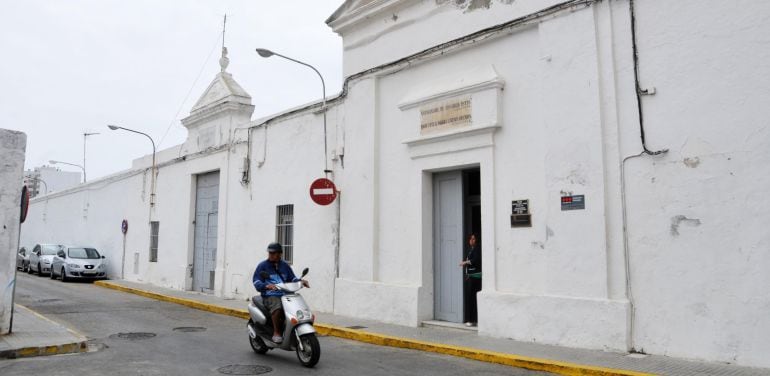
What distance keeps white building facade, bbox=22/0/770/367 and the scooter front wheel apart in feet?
10.7

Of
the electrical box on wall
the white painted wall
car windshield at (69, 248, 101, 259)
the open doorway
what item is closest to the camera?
the white painted wall

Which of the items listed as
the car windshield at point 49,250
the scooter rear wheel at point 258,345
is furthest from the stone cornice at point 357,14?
the car windshield at point 49,250

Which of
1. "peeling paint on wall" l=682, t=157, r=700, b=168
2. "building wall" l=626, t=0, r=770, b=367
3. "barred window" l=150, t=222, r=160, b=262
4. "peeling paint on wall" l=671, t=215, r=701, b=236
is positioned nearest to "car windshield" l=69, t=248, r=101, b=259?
"barred window" l=150, t=222, r=160, b=262

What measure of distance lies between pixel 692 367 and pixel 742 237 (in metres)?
1.66

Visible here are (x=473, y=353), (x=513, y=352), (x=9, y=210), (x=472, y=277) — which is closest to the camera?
(x=513, y=352)

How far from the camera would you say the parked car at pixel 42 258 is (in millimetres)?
23422

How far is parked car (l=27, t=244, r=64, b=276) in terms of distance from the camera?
23422 mm

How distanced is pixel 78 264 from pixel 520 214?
18300mm

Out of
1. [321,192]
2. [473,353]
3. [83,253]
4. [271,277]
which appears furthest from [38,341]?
[83,253]

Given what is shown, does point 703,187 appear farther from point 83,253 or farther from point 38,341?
point 83,253

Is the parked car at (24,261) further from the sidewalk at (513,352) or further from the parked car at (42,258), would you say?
the sidewalk at (513,352)

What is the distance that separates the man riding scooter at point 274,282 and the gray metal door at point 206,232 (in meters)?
9.37

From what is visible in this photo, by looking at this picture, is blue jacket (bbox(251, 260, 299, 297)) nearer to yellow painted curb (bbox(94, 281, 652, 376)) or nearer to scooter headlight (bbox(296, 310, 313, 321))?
scooter headlight (bbox(296, 310, 313, 321))

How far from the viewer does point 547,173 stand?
903 cm
